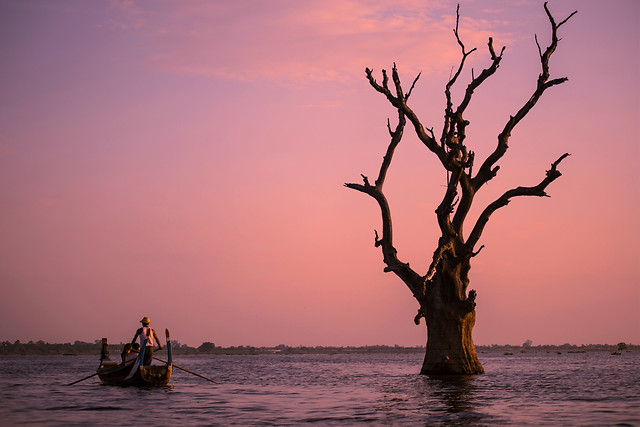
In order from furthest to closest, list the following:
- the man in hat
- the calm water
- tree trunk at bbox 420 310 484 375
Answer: tree trunk at bbox 420 310 484 375, the man in hat, the calm water

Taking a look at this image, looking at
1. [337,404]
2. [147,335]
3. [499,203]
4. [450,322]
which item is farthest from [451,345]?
[147,335]

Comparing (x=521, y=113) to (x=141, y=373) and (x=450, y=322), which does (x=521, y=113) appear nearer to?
(x=450, y=322)

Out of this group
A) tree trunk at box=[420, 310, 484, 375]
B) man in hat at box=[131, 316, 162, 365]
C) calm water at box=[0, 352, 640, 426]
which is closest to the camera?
calm water at box=[0, 352, 640, 426]

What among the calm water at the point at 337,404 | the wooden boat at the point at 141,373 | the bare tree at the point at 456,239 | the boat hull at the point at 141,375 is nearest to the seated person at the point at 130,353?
the wooden boat at the point at 141,373

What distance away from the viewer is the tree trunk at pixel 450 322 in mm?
31859

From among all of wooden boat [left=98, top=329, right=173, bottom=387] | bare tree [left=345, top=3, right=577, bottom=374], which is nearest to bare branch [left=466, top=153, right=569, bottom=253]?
bare tree [left=345, top=3, right=577, bottom=374]

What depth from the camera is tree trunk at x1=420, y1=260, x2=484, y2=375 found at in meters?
31.9

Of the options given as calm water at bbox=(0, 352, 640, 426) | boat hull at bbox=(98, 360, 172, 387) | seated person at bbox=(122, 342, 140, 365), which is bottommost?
calm water at bbox=(0, 352, 640, 426)

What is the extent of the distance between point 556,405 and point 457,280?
1085 cm

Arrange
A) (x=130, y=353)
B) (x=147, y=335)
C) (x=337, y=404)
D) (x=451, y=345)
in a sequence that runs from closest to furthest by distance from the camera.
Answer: (x=337, y=404)
(x=147, y=335)
(x=130, y=353)
(x=451, y=345)

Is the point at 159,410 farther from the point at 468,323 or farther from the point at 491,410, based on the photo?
the point at 468,323

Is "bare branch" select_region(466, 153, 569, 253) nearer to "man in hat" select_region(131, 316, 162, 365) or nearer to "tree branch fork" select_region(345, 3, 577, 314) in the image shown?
"tree branch fork" select_region(345, 3, 577, 314)

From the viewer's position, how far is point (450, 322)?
1259 inches

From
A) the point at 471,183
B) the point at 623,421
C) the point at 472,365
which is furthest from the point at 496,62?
the point at 623,421
